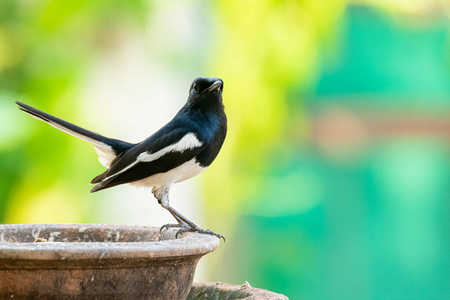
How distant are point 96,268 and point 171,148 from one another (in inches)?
30.2

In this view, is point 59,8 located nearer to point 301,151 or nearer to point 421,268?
point 301,151

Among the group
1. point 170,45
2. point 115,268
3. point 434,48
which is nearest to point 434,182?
point 434,48

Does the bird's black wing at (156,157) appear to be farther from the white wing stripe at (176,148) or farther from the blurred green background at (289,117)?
the blurred green background at (289,117)

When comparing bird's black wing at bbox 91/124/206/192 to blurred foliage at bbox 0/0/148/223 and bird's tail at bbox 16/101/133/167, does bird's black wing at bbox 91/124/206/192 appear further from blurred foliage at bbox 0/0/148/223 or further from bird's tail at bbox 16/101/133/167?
blurred foliage at bbox 0/0/148/223

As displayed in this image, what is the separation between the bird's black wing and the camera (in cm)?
201

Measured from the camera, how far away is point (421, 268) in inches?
188

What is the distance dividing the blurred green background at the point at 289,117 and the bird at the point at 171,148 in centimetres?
210

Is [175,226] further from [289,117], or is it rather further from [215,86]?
[289,117]

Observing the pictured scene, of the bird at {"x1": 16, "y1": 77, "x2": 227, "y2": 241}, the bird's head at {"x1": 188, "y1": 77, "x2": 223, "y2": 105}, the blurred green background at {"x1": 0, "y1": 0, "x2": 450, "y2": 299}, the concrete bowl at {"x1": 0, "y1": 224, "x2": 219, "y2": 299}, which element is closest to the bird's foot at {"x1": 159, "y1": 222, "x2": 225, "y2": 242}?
the bird at {"x1": 16, "y1": 77, "x2": 227, "y2": 241}

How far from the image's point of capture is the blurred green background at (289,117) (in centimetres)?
427

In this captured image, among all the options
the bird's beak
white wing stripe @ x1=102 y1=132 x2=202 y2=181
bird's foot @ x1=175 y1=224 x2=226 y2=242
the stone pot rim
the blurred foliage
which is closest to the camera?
the stone pot rim

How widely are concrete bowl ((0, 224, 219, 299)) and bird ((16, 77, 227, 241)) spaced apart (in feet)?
1.56

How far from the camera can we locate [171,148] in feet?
6.62

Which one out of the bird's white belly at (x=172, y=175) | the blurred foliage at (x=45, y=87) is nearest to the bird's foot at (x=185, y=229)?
the bird's white belly at (x=172, y=175)
